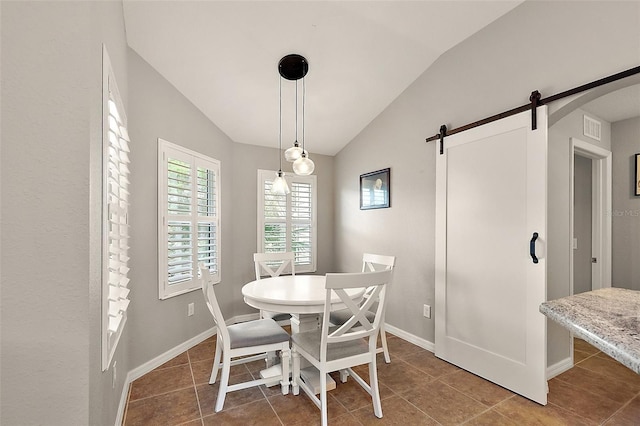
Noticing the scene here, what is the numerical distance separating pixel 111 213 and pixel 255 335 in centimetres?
124

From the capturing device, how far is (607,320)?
1034 mm

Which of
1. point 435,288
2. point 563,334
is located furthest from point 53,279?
point 563,334

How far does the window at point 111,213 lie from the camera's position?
1.41 m

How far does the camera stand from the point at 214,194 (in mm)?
3492

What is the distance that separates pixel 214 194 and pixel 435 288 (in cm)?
258

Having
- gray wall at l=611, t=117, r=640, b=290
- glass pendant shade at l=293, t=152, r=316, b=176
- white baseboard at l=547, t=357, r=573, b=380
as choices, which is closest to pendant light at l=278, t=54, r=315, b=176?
glass pendant shade at l=293, t=152, r=316, b=176

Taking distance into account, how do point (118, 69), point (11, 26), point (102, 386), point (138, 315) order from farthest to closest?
point (138, 315), point (118, 69), point (102, 386), point (11, 26)

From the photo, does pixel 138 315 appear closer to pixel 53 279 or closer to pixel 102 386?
pixel 102 386

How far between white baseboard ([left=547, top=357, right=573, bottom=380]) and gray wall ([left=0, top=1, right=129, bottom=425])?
123 inches

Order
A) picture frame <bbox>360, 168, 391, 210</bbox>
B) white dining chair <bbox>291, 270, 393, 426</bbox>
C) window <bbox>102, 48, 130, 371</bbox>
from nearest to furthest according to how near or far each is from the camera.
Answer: window <bbox>102, 48, 130, 371</bbox>
white dining chair <bbox>291, 270, 393, 426</bbox>
picture frame <bbox>360, 168, 391, 210</bbox>

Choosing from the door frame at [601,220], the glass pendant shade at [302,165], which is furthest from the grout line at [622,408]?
the glass pendant shade at [302,165]

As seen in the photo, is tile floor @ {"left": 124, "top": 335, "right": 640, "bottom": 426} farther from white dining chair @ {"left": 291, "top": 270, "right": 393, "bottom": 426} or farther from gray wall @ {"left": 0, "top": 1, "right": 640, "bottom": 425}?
gray wall @ {"left": 0, "top": 1, "right": 640, "bottom": 425}

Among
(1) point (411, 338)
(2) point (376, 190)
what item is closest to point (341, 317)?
(1) point (411, 338)

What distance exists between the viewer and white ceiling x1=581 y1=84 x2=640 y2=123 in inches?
110
